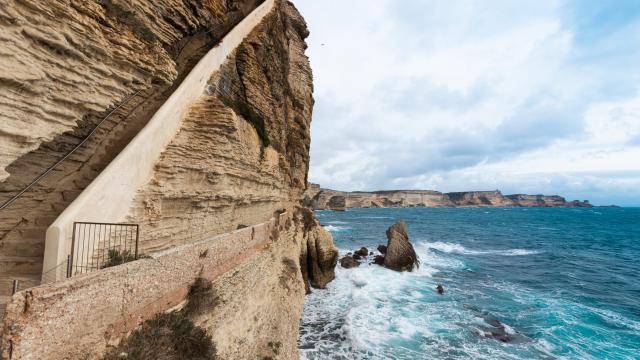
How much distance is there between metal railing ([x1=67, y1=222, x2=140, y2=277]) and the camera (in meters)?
5.69

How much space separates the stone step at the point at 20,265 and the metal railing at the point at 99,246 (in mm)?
→ 761

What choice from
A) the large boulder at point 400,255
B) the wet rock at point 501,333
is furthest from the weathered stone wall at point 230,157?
the wet rock at point 501,333

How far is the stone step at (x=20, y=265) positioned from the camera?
5504 mm

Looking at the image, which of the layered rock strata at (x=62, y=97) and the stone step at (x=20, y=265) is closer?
the layered rock strata at (x=62, y=97)

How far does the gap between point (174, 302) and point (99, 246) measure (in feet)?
6.93

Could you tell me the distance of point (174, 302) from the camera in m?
7.04

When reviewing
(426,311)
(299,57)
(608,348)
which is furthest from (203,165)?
(608,348)

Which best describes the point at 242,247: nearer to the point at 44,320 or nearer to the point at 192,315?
the point at 192,315

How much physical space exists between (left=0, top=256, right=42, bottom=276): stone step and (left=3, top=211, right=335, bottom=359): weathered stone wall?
187 centimetres

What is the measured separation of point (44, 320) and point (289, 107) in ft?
63.4

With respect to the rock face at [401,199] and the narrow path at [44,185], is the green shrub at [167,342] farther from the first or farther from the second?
the rock face at [401,199]

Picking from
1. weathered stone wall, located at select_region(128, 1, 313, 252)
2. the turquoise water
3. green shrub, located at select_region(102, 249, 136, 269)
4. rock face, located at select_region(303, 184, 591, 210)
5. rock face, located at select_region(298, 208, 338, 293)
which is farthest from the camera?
rock face, located at select_region(303, 184, 591, 210)

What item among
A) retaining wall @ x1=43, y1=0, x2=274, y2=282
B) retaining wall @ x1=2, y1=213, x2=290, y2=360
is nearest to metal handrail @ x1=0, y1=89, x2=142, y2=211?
retaining wall @ x1=43, y1=0, x2=274, y2=282

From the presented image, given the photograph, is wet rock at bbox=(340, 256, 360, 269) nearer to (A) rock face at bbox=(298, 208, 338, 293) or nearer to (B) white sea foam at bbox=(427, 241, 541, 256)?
(A) rock face at bbox=(298, 208, 338, 293)
